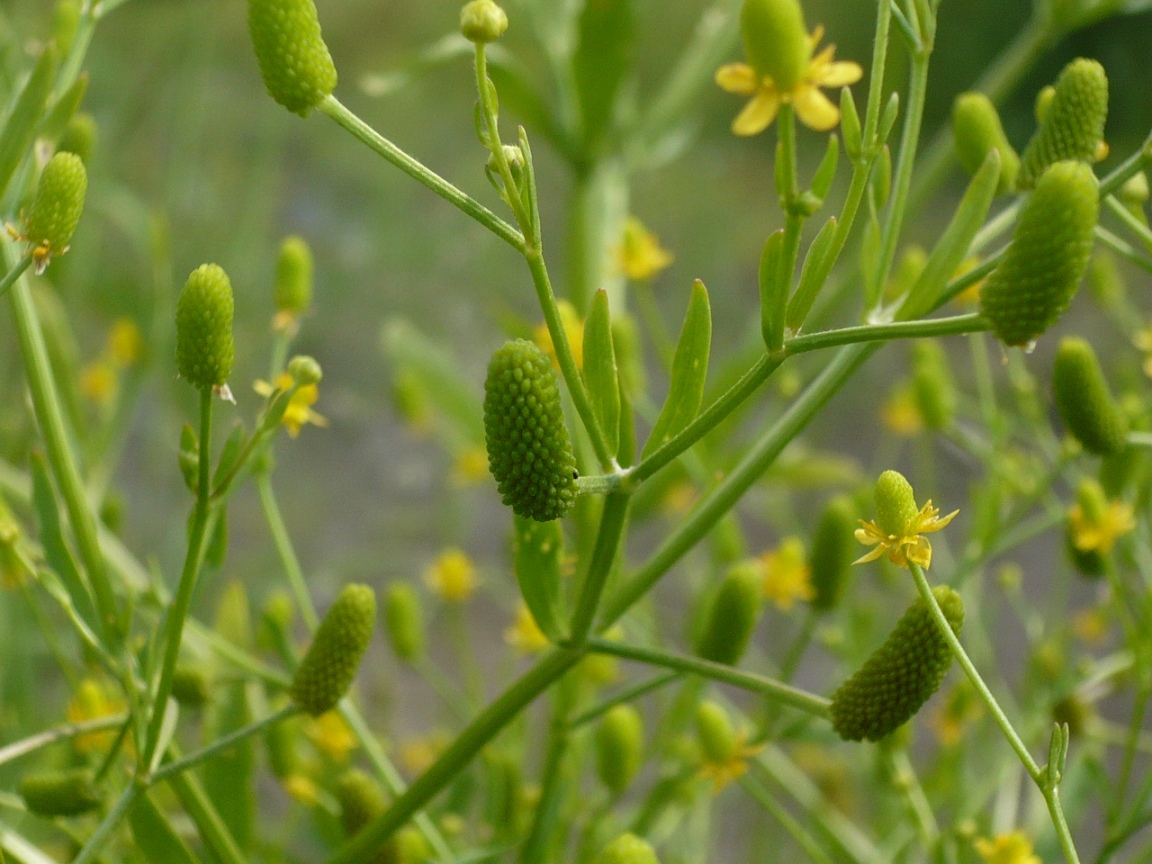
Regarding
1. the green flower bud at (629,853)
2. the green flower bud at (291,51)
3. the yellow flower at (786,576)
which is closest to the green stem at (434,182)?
the green flower bud at (291,51)

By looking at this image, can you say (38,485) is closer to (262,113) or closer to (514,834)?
(514,834)

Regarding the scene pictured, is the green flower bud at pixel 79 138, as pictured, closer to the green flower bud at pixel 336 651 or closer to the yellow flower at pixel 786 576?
the green flower bud at pixel 336 651

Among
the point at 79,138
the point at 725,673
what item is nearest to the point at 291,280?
the point at 79,138

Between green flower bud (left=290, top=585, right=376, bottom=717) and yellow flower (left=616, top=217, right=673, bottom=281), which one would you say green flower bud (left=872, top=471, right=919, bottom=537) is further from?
yellow flower (left=616, top=217, right=673, bottom=281)

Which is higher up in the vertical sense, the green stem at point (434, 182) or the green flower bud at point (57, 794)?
the green stem at point (434, 182)

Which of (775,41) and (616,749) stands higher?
(775,41)

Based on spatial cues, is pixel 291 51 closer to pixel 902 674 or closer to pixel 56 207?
pixel 56 207
